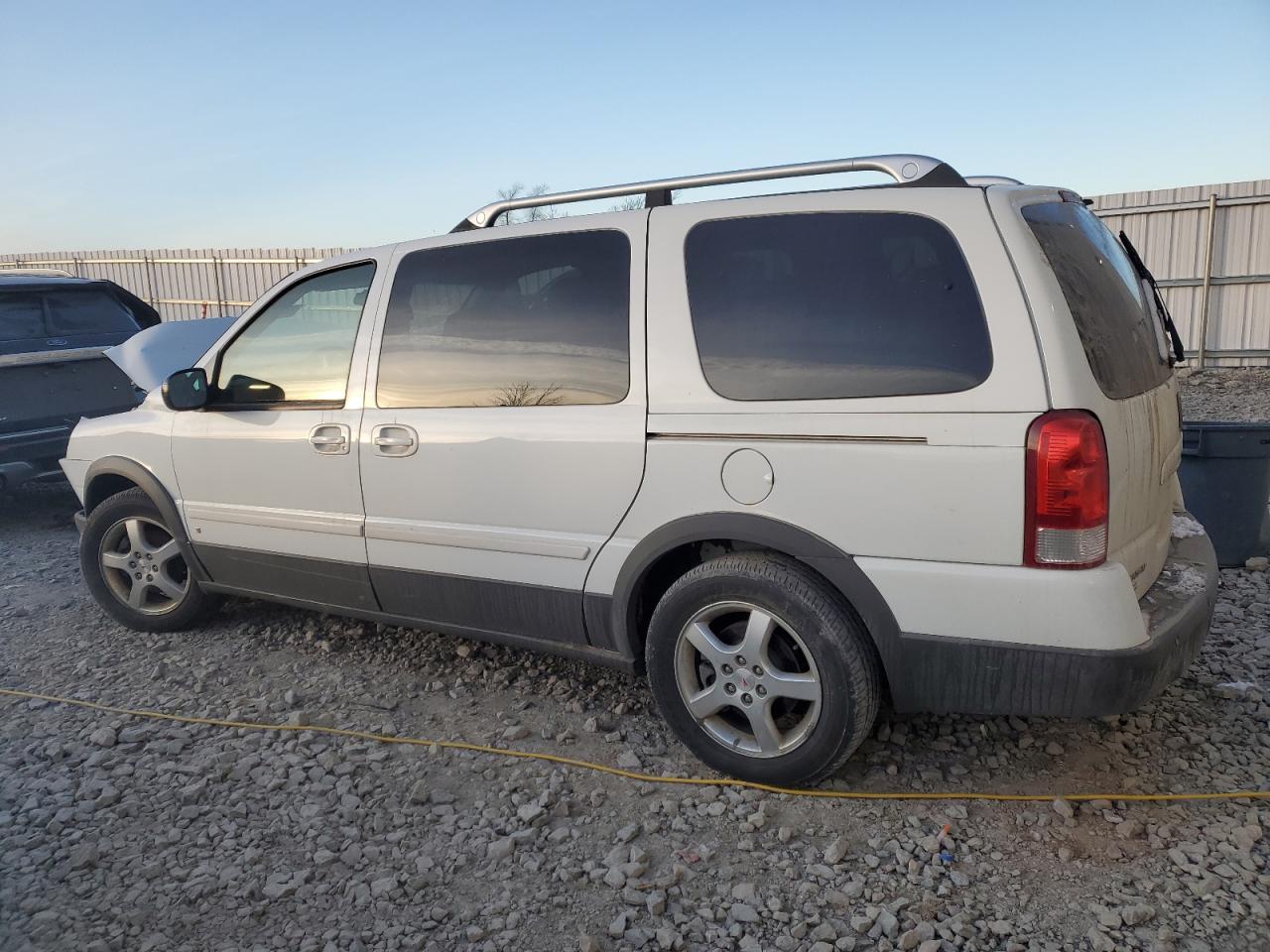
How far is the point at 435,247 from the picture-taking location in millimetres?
3701

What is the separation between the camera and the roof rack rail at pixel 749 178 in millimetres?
2830

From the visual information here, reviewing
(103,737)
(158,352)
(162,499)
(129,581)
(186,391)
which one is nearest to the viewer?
(103,737)

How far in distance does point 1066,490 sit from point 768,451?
2.69 ft

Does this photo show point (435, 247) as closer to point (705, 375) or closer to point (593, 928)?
point (705, 375)

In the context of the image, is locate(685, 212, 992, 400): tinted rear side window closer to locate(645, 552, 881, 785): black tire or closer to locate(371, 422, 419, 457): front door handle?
locate(645, 552, 881, 785): black tire

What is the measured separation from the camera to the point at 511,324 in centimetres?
343

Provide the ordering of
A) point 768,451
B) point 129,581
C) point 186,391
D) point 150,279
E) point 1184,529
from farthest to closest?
1. point 150,279
2. point 129,581
3. point 186,391
4. point 1184,529
5. point 768,451

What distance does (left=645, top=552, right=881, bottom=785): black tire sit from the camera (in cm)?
282

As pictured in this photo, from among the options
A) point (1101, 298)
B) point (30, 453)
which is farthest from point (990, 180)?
point (30, 453)

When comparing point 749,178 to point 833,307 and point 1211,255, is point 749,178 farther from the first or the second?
point 1211,255

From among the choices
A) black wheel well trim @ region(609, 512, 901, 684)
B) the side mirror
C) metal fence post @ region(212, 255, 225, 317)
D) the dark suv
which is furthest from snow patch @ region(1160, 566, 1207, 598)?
metal fence post @ region(212, 255, 225, 317)

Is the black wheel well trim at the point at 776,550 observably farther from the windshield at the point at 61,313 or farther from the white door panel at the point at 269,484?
the windshield at the point at 61,313

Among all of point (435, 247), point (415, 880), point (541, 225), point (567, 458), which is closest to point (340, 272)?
point (435, 247)

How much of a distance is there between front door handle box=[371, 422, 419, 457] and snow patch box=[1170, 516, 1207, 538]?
2.70 m
